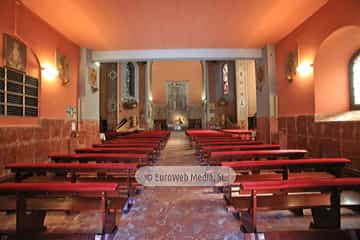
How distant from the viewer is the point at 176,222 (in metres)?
2.59

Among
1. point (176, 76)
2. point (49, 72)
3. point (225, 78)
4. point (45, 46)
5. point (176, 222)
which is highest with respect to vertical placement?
point (176, 76)

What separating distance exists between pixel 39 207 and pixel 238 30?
18.2 feet

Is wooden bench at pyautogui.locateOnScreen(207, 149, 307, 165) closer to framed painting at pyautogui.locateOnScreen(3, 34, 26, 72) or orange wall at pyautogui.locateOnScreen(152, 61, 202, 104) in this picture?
framed painting at pyautogui.locateOnScreen(3, 34, 26, 72)

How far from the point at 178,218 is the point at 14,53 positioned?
13.1ft

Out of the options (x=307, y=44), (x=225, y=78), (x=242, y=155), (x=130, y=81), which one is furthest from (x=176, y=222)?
(x=225, y=78)

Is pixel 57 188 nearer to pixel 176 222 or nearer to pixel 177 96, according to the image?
pixel 176 222

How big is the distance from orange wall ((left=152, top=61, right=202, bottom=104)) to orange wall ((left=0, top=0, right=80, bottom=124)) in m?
17.0

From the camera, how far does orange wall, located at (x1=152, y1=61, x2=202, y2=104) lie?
24250mm

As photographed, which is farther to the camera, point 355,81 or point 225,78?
point 225,78

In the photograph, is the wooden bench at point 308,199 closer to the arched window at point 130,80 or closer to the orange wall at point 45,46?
the orange wall at point 45,46

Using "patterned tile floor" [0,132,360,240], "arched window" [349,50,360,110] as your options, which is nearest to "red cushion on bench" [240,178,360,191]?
"patterned tile floor" [0,132,360,240]

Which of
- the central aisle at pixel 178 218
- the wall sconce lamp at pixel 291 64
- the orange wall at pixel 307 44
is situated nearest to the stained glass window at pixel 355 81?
the orange wall at pixel 307 44

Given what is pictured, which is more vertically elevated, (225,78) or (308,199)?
(225,78)

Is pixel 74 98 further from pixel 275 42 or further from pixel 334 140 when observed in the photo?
pixel 334 140
